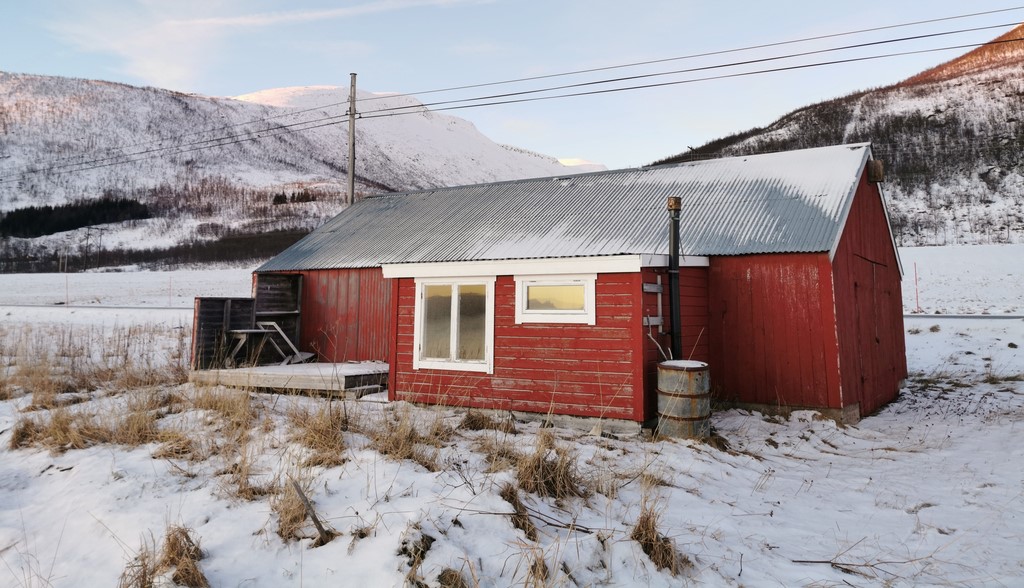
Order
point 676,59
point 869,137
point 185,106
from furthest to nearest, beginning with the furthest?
point 185,106, point 869,137, point 676,59

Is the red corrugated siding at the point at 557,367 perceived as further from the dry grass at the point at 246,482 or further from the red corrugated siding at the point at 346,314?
the red corrugated siding at the point at 346,314

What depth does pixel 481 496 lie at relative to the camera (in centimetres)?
427

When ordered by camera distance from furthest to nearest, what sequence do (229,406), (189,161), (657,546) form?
(189,161), (229,406), (657,546)

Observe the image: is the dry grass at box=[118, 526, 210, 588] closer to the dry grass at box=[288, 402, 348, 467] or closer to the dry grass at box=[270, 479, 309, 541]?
the dry grass at box=[270, 479, 309, 541]

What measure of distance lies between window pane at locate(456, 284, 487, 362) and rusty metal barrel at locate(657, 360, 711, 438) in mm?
2986

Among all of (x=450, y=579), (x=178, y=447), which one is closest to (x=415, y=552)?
(x=450, y=579)

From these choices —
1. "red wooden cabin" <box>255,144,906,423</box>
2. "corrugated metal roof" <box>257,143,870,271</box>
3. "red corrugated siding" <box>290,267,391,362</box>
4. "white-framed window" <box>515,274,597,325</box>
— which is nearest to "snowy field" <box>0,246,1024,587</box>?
"red wooden cabin" <box>255,144,906,423</box>

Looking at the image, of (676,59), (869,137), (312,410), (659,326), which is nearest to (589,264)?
(659,326)

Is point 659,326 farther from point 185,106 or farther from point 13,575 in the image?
point 185,106

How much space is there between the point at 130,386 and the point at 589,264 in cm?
747

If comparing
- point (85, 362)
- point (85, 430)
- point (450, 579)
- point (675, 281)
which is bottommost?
point (450, 579)

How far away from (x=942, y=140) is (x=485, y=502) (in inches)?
2585

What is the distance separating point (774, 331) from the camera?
9484 mm

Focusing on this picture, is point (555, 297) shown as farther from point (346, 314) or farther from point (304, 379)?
point (346, 314)
